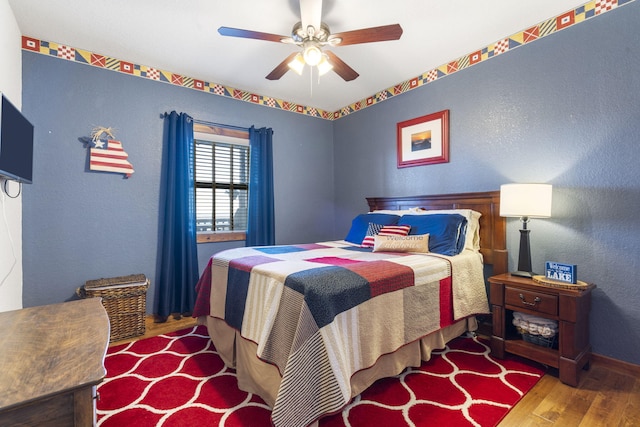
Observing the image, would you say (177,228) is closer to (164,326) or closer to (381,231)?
(164,326)

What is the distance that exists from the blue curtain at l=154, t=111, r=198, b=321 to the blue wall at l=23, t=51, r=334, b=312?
11 centimetres

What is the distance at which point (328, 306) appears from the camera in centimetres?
143

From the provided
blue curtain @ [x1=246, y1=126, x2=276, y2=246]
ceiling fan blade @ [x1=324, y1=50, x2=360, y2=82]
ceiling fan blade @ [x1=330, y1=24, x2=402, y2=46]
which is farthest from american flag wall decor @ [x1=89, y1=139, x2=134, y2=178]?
ceiling fan blade @ [x1=330, y1=24, x2=402, y2=46]

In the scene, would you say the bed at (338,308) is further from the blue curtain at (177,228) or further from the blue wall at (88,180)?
the blue wall at (88,180)

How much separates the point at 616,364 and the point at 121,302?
380cm

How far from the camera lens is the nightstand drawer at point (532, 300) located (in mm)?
1912

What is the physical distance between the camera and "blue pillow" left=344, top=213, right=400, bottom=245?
3.00 metres

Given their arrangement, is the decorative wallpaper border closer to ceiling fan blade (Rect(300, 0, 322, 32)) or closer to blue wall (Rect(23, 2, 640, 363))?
blue wall (Rect(23, 2, 640, 363))

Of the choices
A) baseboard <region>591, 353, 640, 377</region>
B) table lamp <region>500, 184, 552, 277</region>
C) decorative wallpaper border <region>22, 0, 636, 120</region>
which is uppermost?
decorative wallpaper border <region>22, 0, 636, 120</region>

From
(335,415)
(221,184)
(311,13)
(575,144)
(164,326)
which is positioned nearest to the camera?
(335,415)

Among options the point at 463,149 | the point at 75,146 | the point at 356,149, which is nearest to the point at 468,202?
the point at 463,149

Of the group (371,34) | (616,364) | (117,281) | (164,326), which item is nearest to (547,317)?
(616,364)

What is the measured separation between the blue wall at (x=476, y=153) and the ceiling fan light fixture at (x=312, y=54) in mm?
1587

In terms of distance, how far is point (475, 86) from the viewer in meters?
2.81
